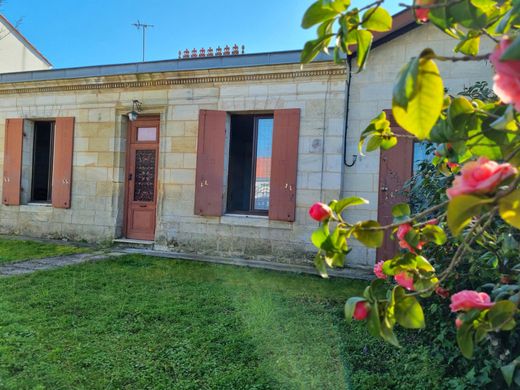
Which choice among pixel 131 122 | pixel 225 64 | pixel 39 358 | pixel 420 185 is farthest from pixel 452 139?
pixel 131 122

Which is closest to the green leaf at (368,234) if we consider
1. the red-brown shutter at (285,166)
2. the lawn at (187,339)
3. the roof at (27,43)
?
the lawn at (187,339)

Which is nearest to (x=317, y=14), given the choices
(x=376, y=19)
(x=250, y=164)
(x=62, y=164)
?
(x=376, y=19)

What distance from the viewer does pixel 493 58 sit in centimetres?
66

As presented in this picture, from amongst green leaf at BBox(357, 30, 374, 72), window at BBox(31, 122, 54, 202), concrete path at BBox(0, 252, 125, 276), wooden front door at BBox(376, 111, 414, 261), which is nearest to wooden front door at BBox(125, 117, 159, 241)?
concrete path at BBox(0, 252, 125, 276)

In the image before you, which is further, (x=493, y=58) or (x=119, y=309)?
(x=119, y=309)

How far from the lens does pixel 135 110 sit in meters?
7.33

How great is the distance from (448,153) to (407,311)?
0.53 metres

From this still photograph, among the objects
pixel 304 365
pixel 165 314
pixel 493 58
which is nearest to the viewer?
pixel 493 58

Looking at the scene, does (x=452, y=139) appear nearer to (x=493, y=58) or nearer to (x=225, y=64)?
(x=493, y=58)

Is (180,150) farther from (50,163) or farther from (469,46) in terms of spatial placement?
(469,46)

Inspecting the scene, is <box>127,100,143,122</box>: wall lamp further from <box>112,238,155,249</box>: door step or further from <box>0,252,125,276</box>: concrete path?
<box>0,252,125,276</box>: concrete path

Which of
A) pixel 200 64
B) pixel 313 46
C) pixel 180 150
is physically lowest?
Answer: pixel 313 46

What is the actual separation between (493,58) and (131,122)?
768cm

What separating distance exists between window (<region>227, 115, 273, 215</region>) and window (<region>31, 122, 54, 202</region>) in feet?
14.2
